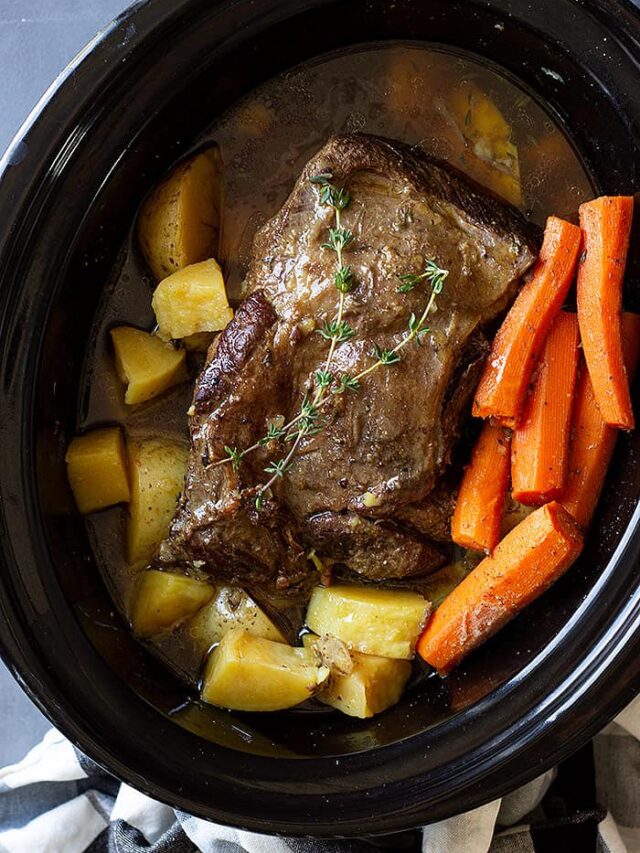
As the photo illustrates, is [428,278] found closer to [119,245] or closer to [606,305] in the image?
[606,305]

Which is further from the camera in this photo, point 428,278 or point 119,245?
point 119,245

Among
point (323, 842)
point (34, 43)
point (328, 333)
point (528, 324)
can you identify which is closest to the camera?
point (328, 333)

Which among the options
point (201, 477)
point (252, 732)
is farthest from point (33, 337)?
point (252, 732)

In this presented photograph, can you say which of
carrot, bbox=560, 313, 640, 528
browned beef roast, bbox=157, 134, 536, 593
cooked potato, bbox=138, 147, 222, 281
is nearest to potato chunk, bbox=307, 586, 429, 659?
browned beef roast, bbox=157, 134, 536, 593

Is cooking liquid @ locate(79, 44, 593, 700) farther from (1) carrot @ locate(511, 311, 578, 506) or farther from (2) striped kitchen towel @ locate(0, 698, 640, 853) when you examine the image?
(2) striped kitchen towel @ locate(0, 698, 640, 853)

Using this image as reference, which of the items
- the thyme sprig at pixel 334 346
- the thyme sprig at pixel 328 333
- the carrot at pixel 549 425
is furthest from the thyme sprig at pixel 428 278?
the carrot at pixel 549 425

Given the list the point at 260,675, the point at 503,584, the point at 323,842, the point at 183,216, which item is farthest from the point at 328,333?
the point at 323,842
